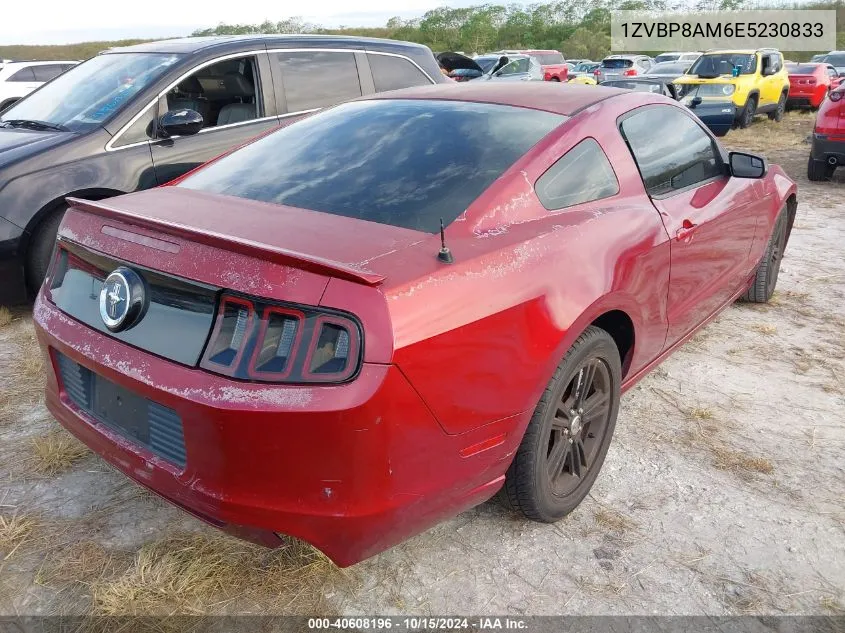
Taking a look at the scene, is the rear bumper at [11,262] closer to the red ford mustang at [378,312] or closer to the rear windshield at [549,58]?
the red ford mustang at [378,312]

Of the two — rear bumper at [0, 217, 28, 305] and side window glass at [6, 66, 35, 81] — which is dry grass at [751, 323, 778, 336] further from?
side window glass at [6, 66, 35, 81]

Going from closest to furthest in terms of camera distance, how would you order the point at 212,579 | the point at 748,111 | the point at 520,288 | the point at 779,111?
the point at 520,288 < the point at 212,579 < the point at 748,111 < the point at 779,111

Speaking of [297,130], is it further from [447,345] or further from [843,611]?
[843,611]

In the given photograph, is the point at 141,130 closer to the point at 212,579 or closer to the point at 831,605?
the point at 212,579

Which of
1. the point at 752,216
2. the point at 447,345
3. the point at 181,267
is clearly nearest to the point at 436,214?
the point at 447,345

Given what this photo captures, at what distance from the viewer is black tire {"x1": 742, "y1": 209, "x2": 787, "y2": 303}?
4.41 m

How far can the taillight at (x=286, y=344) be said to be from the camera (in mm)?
1693

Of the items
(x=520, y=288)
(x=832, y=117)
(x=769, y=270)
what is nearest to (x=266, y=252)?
(x=520, y=288)

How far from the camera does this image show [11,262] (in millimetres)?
4141

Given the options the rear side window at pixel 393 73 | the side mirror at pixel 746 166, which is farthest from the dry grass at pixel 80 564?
the rear side window at pixel 393 73

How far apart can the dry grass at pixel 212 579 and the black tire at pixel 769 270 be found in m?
3.42

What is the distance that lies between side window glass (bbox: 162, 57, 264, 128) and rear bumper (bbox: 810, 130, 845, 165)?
21.6ft

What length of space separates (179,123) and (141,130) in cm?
28

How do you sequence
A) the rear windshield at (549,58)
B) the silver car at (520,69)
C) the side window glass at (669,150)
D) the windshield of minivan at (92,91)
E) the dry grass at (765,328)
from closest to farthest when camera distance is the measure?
1. the side window glass at (669,150)
2. the dry grass at (765,328)
3. the windshield of minivan at (92,91)
4. the silver car at (520,69)
5. the rear windshield at (549,58)
